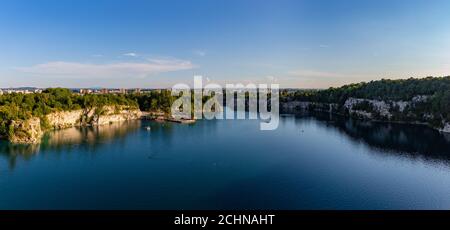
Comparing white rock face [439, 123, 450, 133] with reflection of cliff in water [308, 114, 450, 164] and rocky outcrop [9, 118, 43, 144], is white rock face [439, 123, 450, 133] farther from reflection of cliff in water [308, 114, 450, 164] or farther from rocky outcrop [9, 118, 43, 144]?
rocky outcrop [9, 118, 43, 144]

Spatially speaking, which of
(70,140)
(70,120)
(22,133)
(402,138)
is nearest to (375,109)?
(402,138)

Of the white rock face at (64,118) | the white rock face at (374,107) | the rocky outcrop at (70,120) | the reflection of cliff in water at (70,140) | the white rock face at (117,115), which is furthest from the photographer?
the white rock face at (374,107)

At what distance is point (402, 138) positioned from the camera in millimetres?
39312

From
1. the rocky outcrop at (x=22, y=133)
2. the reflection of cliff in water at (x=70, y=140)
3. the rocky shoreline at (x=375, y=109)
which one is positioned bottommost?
the reflection of cliff in water at (x=70, y=140)

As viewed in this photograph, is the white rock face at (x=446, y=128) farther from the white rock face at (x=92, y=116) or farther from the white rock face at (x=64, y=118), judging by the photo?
the white rock face at (x=64, y=118)

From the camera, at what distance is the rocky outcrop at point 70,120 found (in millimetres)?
35406

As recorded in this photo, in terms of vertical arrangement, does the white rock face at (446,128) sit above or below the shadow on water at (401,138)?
above

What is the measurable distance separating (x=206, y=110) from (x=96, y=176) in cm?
4598

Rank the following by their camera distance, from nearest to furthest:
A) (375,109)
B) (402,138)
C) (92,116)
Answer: (402,138)
(92,116)
(375,109)

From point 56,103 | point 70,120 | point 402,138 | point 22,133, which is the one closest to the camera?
point 22,133

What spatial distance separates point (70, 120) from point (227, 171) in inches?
1285

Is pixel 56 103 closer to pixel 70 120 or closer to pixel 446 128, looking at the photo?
pixel 70 120

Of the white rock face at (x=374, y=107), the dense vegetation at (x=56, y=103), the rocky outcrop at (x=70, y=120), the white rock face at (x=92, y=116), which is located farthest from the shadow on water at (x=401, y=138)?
the rocky outcrop at (x=70, y=120)

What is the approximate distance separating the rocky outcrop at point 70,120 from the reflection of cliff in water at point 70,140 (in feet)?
3.77
